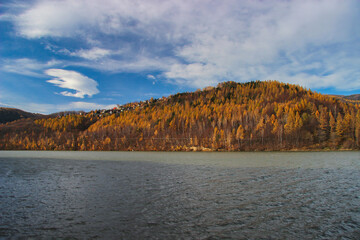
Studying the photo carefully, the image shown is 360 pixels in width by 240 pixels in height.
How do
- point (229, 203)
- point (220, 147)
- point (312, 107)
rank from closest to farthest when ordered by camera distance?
point (229, 203) → point (220, 147) → point (312, 107)

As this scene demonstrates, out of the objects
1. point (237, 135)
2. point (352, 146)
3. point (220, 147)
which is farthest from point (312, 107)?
point (220, 147)

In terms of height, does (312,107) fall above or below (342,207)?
above

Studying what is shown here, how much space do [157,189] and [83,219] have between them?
29.0 ft

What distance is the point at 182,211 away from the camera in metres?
14.8

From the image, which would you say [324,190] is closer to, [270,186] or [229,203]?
[270,186]

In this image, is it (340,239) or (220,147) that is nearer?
(340,239)

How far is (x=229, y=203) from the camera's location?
53.5 ft

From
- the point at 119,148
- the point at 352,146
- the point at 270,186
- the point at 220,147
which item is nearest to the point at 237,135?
the point at 220,147

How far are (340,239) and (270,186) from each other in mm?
11910

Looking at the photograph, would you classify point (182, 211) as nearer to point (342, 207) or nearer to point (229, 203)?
point (229, 203)

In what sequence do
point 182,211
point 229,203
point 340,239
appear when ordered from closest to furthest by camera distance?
point 340,239 < point 182,211 < point 229,203

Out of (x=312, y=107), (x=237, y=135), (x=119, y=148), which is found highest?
(x=312, y=107)

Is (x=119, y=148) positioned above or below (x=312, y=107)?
below

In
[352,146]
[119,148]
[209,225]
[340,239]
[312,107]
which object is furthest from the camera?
[119,148]
